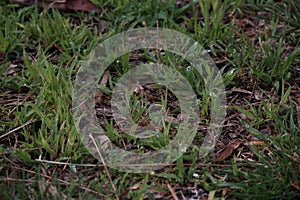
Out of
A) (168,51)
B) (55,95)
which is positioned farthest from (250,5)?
(55,95)

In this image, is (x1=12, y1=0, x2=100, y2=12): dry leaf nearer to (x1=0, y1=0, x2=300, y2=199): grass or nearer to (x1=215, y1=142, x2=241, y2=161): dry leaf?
(x1=0, y1=0, x2=300, y2=199): grass

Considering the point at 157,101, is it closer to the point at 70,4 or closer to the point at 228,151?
the point at 228,151

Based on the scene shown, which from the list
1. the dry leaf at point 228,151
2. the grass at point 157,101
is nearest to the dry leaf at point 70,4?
the grass at point 157,101

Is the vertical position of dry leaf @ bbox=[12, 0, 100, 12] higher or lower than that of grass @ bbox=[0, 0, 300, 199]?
higher

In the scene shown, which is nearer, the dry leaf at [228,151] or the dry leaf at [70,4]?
the dry leaf at [228,151]

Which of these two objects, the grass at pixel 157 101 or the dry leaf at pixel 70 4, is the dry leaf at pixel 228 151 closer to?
the grass at pixel 157 101

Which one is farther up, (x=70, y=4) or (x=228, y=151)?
(x=70, y=4)

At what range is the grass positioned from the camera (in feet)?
6.43

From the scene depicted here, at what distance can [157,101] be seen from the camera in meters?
2.39

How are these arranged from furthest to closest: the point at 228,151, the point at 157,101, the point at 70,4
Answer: the point at 70,4 < the point at 157,101 < the point at 228,151

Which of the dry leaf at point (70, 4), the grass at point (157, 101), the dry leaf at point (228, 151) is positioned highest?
the dry leaf at point (70, 4)

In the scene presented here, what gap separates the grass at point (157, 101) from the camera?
196 cm

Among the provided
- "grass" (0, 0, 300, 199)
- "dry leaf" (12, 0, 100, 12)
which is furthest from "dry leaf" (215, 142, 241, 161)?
"dry leaf" (12, 0, 100, 12)

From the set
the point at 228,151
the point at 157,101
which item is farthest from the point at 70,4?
the point at 228,151
